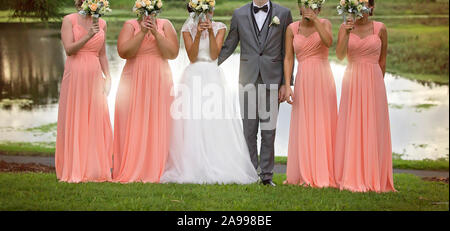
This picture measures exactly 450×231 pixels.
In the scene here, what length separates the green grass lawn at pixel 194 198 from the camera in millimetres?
7312

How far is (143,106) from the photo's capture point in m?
8.66

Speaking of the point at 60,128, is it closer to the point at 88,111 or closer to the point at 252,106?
the point at 88,111

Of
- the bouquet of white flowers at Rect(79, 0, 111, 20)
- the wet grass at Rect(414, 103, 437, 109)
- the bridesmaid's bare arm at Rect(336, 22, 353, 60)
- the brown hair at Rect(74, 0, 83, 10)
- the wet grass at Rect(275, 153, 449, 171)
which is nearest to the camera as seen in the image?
the bridesmaid's bare arm at Rect(336, 22, 353, 60)

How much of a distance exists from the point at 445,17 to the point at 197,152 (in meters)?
10.3

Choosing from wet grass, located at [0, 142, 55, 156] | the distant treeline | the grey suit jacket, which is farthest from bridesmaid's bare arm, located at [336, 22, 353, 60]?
wet grass, located at [0, 142, 55, 156]

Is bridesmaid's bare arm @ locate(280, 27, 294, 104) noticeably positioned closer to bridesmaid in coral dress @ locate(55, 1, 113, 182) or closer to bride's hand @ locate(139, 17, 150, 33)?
bride's hand @ locate(139, 17, 150, 33)

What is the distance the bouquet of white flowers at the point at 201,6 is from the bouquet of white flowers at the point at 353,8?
5.14ft

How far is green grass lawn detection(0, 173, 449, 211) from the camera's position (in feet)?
24.0

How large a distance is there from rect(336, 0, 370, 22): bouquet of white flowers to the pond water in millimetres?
6310

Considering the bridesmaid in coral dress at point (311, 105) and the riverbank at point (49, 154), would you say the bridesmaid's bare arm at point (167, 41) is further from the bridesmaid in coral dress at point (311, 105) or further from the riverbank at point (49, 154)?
the riverbank at point (49, 154)

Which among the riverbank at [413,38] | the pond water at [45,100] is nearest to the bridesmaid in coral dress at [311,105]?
the pond water at [45,100]

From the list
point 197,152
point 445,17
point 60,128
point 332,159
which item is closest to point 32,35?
point 60,128

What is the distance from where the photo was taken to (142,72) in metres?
8.61
